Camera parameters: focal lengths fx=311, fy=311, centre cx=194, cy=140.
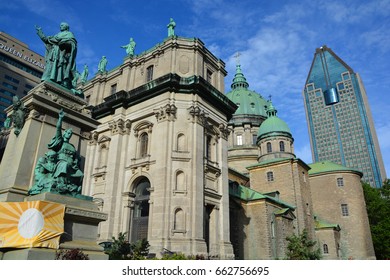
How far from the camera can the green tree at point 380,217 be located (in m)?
49.3

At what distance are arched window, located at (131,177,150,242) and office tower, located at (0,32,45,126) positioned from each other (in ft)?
269

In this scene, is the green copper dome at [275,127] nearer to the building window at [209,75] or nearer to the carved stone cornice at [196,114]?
the building window at [209,75]

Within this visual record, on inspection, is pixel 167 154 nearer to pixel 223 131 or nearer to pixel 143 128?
pixel 143 128

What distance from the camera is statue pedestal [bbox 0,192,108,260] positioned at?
9602 millimetres

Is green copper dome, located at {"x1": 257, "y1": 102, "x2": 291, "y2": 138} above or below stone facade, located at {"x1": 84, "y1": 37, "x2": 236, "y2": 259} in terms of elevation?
above

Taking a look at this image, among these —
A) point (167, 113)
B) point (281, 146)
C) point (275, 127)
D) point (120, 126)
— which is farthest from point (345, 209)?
point (120, 126)

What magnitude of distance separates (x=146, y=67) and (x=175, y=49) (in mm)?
3879

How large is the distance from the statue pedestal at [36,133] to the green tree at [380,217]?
171 ft

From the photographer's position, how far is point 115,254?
17.1 meters

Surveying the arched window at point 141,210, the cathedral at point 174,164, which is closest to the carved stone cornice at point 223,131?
the cathedral at point 174,164

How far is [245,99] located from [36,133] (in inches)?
2375

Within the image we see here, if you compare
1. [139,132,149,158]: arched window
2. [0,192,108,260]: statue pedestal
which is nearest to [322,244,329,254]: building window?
[139,132,149,158]: arched window

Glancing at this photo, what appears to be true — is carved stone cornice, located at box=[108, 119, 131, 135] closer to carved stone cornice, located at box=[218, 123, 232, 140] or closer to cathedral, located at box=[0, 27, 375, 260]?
cathedral, located at box=[0, 27, 375, 260]

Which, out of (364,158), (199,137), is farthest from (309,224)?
(364,158)
